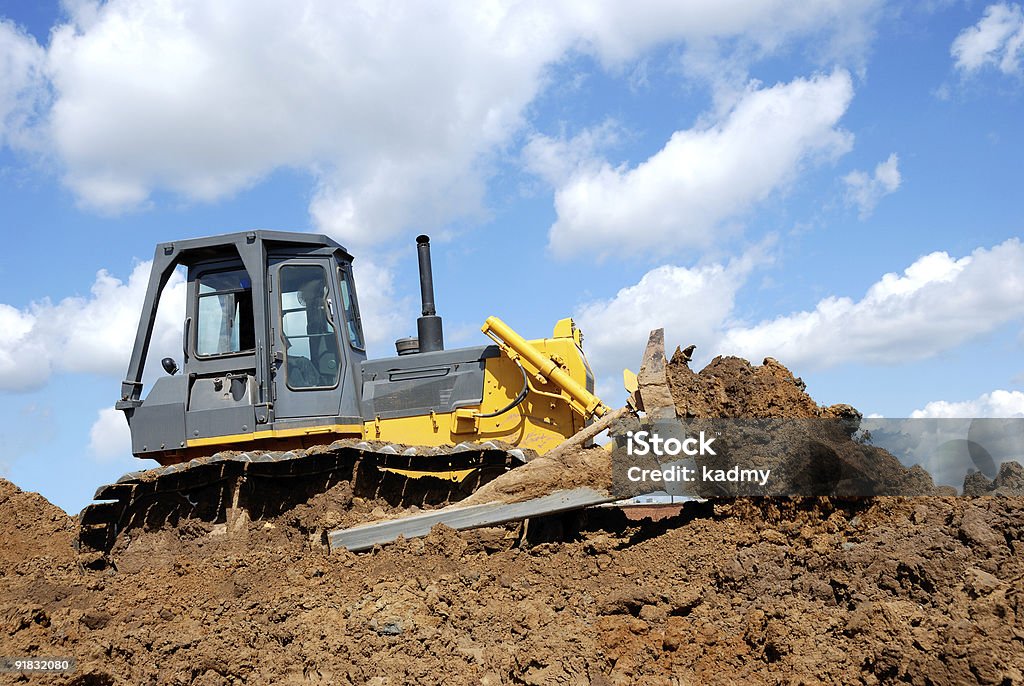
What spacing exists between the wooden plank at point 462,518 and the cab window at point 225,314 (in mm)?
2700

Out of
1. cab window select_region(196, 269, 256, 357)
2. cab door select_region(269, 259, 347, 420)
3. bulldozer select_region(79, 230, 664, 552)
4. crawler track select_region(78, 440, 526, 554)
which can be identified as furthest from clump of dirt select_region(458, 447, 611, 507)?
cab window select_region(196, 269, 256, 357)

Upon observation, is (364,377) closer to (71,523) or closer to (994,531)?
(71,523)

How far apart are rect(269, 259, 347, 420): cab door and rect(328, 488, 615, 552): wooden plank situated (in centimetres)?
184

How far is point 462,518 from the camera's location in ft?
20.3

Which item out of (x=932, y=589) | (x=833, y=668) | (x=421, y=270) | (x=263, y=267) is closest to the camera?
(x=833, y=668)

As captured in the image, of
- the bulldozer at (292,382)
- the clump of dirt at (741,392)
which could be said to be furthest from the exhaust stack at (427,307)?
the clump of dirt at (741,392)

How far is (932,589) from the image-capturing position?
14.1 ft

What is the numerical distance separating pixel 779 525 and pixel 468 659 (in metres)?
2.08

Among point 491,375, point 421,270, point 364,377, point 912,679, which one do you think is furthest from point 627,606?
point 421,270

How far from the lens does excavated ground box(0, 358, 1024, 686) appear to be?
13.6 feet

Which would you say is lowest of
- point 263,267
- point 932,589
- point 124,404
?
point 932,589

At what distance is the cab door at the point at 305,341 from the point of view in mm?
8102

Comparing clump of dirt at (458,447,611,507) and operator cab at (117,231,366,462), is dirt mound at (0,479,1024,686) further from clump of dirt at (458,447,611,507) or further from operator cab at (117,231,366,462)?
operator cab at (117,231,366,462)

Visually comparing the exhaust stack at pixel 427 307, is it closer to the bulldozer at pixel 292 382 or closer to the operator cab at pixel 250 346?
the bulldozer at pixel 292 382
